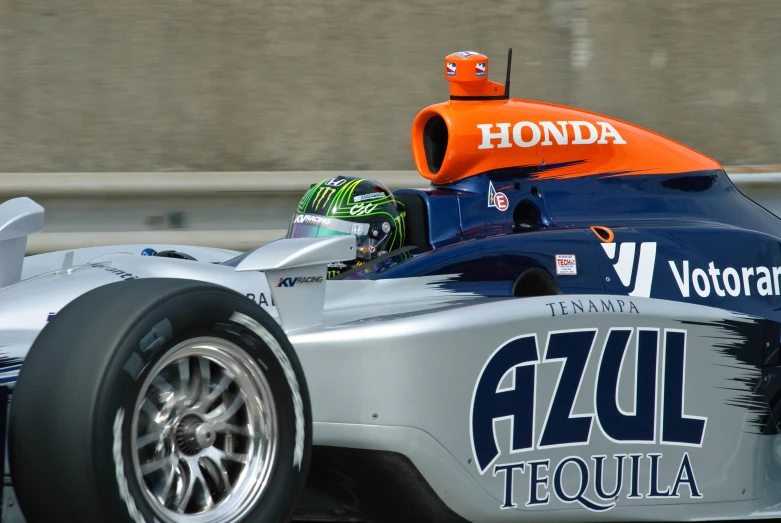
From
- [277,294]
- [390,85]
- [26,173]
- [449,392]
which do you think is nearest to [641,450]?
[449,392]

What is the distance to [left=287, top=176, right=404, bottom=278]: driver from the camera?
361 cm

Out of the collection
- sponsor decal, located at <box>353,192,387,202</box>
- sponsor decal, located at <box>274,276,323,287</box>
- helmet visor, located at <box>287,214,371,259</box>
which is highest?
sponsor decal, located at <box>274,276,323,287</box>

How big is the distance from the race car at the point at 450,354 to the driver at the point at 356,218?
2 cm

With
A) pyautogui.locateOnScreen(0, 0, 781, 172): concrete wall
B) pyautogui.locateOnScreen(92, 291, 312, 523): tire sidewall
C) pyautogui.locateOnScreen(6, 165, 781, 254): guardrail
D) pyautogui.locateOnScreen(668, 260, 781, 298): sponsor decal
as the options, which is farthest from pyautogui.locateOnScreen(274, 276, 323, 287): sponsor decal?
pyautogui.locateOnScreen(0, 0, 781, 172): concrete wall

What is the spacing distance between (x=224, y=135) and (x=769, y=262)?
312cm

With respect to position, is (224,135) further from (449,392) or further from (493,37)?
(449,392)

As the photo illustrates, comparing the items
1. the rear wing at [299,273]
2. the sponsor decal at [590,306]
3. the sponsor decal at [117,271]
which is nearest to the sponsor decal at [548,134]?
the sponsor decal at [590,306]

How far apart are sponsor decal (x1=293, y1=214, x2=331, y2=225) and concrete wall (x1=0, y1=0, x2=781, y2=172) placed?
220cm

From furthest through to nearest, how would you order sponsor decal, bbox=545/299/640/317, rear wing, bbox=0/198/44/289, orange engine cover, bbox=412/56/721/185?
orange engine cover, bbox=412/56/721/185 < rear wing, bbox=0/198/44/289 < sponsor decal, bbox=545/299/640/317

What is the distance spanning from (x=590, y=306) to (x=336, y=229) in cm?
102

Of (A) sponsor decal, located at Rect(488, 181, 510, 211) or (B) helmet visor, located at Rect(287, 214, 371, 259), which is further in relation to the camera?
(A) sponsor decal, located at Rect(488, 181, 510, 211)

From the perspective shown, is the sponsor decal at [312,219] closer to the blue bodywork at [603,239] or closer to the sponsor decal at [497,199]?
the blue bodywork at [603,239]

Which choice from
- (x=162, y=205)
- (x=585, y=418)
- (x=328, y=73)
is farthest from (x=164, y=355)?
(x=328, y=73)

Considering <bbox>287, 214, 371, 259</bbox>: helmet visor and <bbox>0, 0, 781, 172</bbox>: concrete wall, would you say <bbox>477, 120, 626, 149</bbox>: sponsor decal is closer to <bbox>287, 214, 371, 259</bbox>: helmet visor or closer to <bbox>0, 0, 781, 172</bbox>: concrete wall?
<bbox>287, 214, 371, 259</bbox>: helmet visor
